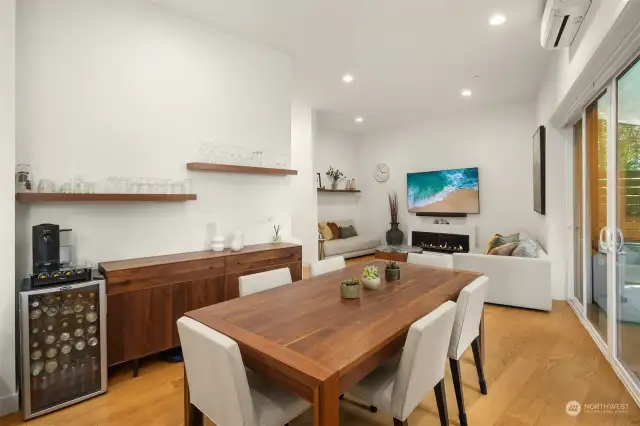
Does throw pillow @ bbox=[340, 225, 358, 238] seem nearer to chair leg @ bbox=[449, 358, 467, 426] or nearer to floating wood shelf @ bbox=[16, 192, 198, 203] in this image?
floating wood shelf @ bbox=[16, 192, 198, 203]

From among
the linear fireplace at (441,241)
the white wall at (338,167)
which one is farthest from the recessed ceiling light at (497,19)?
the white wall at (338,167)

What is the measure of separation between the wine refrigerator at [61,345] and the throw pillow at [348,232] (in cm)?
562

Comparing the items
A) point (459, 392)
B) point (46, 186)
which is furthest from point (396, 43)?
point (46, 186)

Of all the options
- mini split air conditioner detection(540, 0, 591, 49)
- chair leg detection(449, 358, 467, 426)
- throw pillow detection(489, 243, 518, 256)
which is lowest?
chair leg detection(449, 358, 467, 426)

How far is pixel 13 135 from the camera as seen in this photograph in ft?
6.98

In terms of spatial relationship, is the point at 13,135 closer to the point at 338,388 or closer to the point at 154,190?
the point at 154,190

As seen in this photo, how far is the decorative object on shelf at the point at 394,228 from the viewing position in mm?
7387

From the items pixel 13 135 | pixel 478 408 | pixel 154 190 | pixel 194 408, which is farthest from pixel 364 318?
pixel 13 135

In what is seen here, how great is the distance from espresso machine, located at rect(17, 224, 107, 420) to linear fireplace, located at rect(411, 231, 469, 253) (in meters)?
5.94

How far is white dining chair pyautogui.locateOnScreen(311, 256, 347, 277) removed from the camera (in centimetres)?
275

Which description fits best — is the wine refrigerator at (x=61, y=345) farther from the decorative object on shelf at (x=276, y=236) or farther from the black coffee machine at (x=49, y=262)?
the decorative object on shelf at (x=276, y=236)

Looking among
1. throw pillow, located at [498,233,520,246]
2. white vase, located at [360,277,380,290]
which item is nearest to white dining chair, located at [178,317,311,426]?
white vase, located at [360,277,380,290]

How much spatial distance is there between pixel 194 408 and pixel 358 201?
274 inches

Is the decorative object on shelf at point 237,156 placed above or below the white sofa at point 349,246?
above
